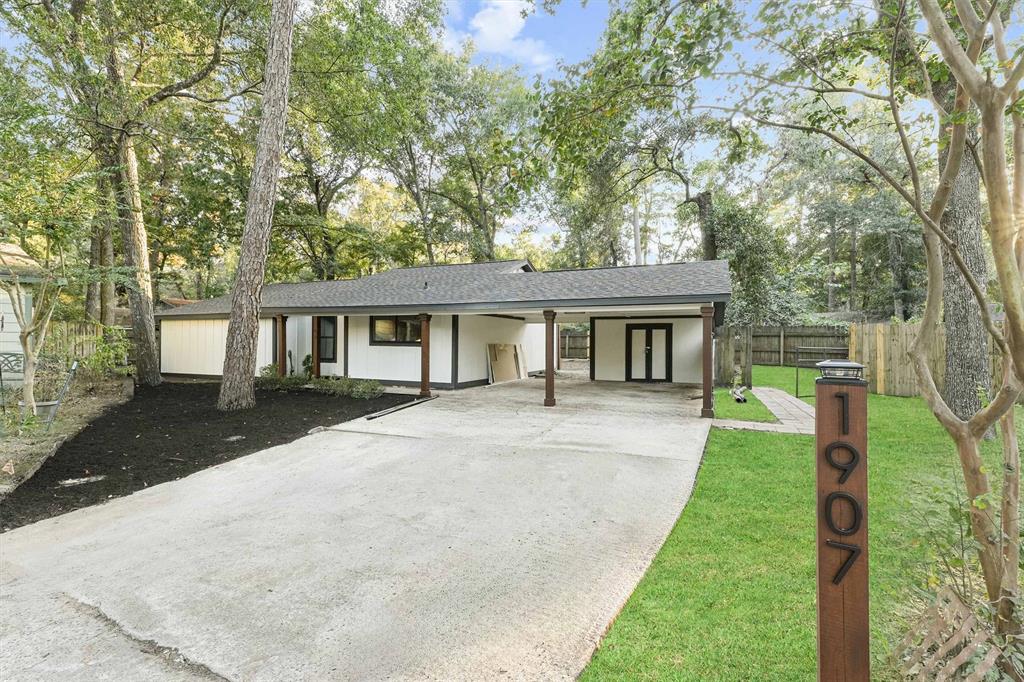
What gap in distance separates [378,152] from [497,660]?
704 inches

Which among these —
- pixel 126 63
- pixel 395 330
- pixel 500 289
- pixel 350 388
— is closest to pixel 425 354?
pixel 350 388

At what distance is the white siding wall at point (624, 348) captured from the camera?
43.2ft

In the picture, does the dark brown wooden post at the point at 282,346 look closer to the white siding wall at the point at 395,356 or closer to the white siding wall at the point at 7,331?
the white siding wall at the point at 395,356

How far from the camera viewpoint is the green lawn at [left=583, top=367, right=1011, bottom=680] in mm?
2051

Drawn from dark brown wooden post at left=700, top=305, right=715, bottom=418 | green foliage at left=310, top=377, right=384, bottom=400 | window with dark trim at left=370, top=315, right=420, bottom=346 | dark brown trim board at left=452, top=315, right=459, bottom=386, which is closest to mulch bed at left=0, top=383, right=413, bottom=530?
green foliage at left=310, top=377, right=384, bottom=400

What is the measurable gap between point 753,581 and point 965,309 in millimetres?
6292

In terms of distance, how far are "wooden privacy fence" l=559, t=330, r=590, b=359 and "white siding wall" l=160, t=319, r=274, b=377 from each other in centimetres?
1248

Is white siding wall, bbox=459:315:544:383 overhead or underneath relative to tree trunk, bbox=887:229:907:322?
underneath

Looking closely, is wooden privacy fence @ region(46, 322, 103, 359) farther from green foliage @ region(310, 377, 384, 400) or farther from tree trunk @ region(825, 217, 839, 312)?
tree trunk @ region(825, 217, 839, 312)

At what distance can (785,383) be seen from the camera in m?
Result: 12.7

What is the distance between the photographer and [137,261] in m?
11.1

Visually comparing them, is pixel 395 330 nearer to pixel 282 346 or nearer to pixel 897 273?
pixel 282 346

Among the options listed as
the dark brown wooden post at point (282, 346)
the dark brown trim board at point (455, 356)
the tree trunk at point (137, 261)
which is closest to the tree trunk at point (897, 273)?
the dark brown trim board at point (455, 356)

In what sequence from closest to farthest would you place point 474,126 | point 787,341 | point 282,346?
1. point 282,346
2. point 787,341
3. point 474,126
